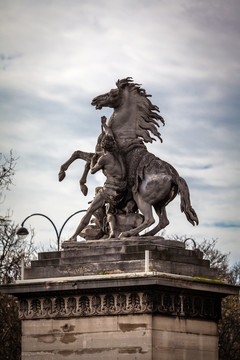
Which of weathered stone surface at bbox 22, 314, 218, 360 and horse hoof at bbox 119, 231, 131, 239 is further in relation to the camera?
horse hoof at bbox 119, 231, 131, 239

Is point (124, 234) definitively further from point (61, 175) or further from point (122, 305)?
point (61, 175)

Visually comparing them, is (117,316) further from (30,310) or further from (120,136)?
(120,136)

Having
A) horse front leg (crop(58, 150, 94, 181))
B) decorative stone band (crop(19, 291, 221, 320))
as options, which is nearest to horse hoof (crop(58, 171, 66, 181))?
horse front leg (crop(58, 150, 94, 181))

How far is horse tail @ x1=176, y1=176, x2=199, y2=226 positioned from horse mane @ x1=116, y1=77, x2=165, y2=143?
1366 millimetres

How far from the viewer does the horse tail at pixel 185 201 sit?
96.3 ft

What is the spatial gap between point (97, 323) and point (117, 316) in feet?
1.60

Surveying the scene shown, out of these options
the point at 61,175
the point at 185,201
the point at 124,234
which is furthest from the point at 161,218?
the point at 61,175

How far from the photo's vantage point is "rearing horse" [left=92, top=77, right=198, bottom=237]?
2908 cm

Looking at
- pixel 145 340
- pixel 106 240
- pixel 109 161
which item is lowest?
pixel 145 340

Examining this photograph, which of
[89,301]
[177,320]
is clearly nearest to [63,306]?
[89,301]

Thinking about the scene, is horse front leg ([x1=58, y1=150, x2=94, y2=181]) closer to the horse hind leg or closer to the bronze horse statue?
the bronze horse statue

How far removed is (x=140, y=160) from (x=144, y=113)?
54.4 inches

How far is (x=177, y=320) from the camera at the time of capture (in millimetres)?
27766

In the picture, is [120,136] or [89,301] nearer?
[89,301]
